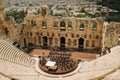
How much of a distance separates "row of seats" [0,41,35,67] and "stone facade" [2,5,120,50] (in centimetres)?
515

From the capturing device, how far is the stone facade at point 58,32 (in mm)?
40656

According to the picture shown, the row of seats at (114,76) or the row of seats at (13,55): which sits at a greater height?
the row of seats at (114,76)

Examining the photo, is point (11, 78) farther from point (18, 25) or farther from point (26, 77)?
point (18, 25)

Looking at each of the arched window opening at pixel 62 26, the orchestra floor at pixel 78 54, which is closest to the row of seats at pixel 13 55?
the orchestra floor at pixel 78 54

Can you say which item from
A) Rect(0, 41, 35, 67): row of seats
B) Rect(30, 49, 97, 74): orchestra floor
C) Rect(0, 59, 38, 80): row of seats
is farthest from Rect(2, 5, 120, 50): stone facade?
Rect(0, 59, 38, 80): row of seats

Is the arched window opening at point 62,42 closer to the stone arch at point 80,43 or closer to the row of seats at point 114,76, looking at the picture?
the stone arch at point 80,43

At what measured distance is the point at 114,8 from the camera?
79625 millimetres

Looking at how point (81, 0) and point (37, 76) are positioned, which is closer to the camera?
point (37, 76)

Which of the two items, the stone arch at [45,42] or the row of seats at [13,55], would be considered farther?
the stone arch at [45,42]

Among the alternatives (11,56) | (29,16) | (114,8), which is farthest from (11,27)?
(114,8)

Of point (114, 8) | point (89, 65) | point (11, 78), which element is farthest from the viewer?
point (114, 8)

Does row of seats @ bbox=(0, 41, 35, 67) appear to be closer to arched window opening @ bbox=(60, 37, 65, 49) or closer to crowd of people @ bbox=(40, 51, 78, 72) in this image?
crowd of people @ bbox=(40, 51, 78, 72)

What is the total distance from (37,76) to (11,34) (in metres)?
13.3

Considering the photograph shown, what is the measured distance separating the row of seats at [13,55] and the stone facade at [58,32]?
5.15m
